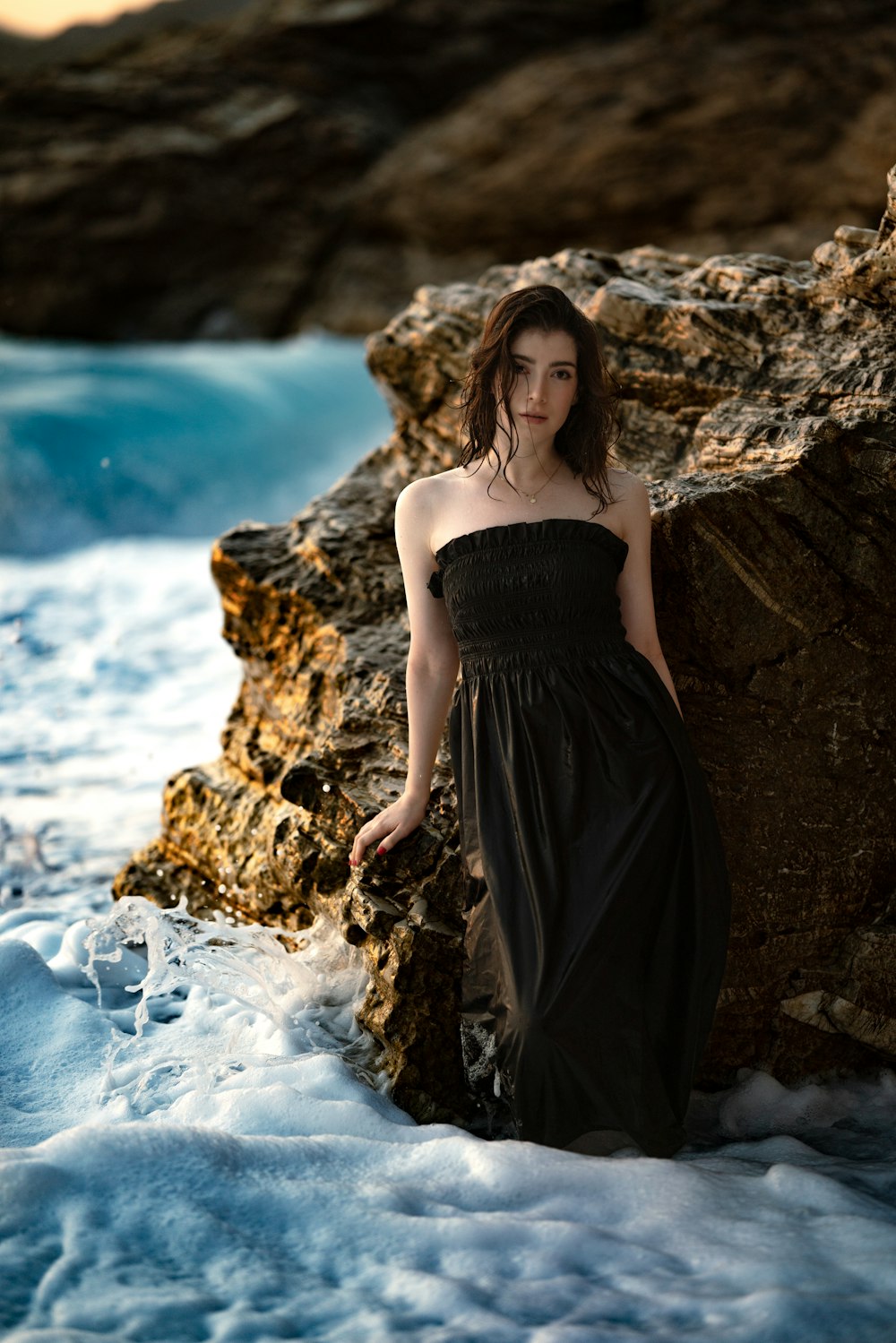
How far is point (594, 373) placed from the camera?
9.01 ft

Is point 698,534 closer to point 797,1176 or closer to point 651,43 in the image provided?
point 797,1176

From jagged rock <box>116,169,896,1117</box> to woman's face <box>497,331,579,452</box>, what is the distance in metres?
0.41

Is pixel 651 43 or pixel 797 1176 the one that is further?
pixel 651 43

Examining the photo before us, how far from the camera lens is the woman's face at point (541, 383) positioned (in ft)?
8.79

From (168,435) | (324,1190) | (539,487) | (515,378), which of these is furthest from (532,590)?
(168,435)

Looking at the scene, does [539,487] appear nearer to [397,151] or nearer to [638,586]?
[638,586]

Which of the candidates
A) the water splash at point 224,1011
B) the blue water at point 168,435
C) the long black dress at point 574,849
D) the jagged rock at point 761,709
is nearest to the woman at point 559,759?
the long black dress at point 574,849

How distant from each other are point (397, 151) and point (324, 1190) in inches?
609

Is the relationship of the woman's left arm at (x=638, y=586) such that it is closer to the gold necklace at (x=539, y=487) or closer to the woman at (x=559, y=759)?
the woman at (x=559, y=759)

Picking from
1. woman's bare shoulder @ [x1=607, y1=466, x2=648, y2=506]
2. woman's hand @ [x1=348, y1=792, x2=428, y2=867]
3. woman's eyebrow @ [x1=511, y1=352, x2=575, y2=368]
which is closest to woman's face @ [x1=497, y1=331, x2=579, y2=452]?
woman's eyebrow @ [x1=511, y1=352, x2=575, y2=368]

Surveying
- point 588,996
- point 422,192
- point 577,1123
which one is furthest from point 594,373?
point 422,192

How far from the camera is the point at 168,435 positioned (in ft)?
39.4

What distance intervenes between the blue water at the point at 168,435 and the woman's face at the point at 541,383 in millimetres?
8002

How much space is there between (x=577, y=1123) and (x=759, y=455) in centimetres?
170
